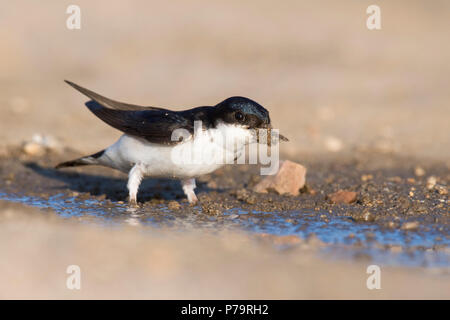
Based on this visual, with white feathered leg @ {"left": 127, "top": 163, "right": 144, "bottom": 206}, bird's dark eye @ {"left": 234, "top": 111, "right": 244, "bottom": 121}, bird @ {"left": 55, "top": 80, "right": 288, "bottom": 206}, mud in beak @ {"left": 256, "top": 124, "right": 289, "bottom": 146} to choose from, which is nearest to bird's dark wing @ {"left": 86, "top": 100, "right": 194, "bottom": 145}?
bird @ {"left": 55, "top": 80, "right": 288, "bottom": 206}

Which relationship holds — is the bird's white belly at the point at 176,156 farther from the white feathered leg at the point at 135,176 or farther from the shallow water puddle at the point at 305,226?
the shallow water puddle at the point at 305,226

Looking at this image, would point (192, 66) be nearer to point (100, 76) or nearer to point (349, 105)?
point (100, 76)

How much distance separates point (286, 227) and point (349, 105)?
19.4ft

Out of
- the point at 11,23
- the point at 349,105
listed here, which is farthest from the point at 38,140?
the point at 11,23

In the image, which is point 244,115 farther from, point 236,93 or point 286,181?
point 236,93

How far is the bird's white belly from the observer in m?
5.23

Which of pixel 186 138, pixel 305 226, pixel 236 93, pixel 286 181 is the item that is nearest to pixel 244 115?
pixel 186 138

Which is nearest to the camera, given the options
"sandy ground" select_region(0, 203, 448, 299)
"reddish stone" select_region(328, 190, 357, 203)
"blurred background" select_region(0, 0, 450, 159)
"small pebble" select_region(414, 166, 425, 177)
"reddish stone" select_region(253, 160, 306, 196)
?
"sandy ground" select_region(0, 203, 448, 299)

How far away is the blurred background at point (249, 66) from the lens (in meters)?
9.39

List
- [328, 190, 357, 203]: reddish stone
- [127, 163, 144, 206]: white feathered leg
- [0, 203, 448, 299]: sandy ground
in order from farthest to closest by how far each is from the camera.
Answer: [328, 190, 357, 203]: reddish stone, [127, 163, 144, 206]: white feathered leg, [0, 203, 448, 299]: sandy ground

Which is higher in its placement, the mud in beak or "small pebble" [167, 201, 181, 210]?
the mud in beak

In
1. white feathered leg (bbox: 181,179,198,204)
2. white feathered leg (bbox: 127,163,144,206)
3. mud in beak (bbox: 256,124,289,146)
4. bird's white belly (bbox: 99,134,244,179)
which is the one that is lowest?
white feathered leg (bbox: 181,179,198,204)

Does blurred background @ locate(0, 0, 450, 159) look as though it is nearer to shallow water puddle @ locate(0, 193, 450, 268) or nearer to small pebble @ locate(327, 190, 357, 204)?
small pebble @ locate(327, 190, 357, 204)

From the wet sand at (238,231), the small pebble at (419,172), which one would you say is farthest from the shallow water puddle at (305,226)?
the small pebble at (419,172)
